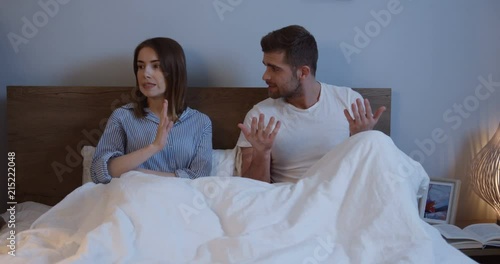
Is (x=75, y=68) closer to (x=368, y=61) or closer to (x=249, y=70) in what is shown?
(x=249, y=70)

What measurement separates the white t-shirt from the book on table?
1.80 feet

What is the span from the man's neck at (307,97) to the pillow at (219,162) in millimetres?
294

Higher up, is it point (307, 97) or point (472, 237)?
point (307, 97)

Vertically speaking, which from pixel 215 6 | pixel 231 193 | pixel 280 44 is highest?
pixel 215 6

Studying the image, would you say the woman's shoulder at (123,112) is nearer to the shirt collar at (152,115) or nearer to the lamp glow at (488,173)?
the shirt collar at (152,115)

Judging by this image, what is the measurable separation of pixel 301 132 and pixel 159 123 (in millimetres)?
533

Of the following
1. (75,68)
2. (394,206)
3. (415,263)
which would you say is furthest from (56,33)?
(415,263)

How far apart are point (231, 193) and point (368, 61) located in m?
1.04

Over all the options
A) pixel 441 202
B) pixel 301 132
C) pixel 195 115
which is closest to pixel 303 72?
pixel 301 132

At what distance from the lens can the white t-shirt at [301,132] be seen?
1.86 metres

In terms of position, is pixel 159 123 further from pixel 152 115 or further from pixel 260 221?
pixel 260 221

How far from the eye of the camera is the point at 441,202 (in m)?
2.07

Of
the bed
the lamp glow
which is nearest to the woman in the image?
the bed

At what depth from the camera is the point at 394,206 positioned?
4.40ft
